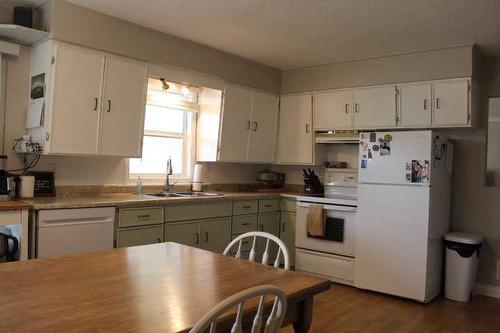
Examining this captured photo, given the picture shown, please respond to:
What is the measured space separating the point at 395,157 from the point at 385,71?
3.35 ft

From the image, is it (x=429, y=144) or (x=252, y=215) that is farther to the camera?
(x=252, y=215)

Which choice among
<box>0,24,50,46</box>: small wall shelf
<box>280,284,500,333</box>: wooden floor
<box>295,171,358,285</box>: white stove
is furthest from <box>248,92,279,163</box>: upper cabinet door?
<box>0,24,50,46</box>: small wall shelf

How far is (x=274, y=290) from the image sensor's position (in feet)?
3.90

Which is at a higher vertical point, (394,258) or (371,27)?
(371,27)

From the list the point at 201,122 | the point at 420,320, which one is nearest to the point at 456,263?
the point at 420,320

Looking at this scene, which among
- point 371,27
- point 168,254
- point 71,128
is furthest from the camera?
point 371,27

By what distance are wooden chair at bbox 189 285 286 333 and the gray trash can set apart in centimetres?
313

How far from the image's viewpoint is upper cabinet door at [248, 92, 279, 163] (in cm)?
482

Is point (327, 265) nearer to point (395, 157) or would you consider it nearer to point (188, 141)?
point (395, 157)

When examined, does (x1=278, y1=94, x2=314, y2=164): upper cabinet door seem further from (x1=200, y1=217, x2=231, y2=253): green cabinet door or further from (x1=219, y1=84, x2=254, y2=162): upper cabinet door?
(x1=200, y1=217, x2=231, y2=253): green cabinet door

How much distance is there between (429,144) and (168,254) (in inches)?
104

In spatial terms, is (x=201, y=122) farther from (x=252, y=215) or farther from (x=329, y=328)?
(x=329, y=328)

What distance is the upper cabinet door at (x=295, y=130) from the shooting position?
4.89m

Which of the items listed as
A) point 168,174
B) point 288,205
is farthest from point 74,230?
point 288,205
